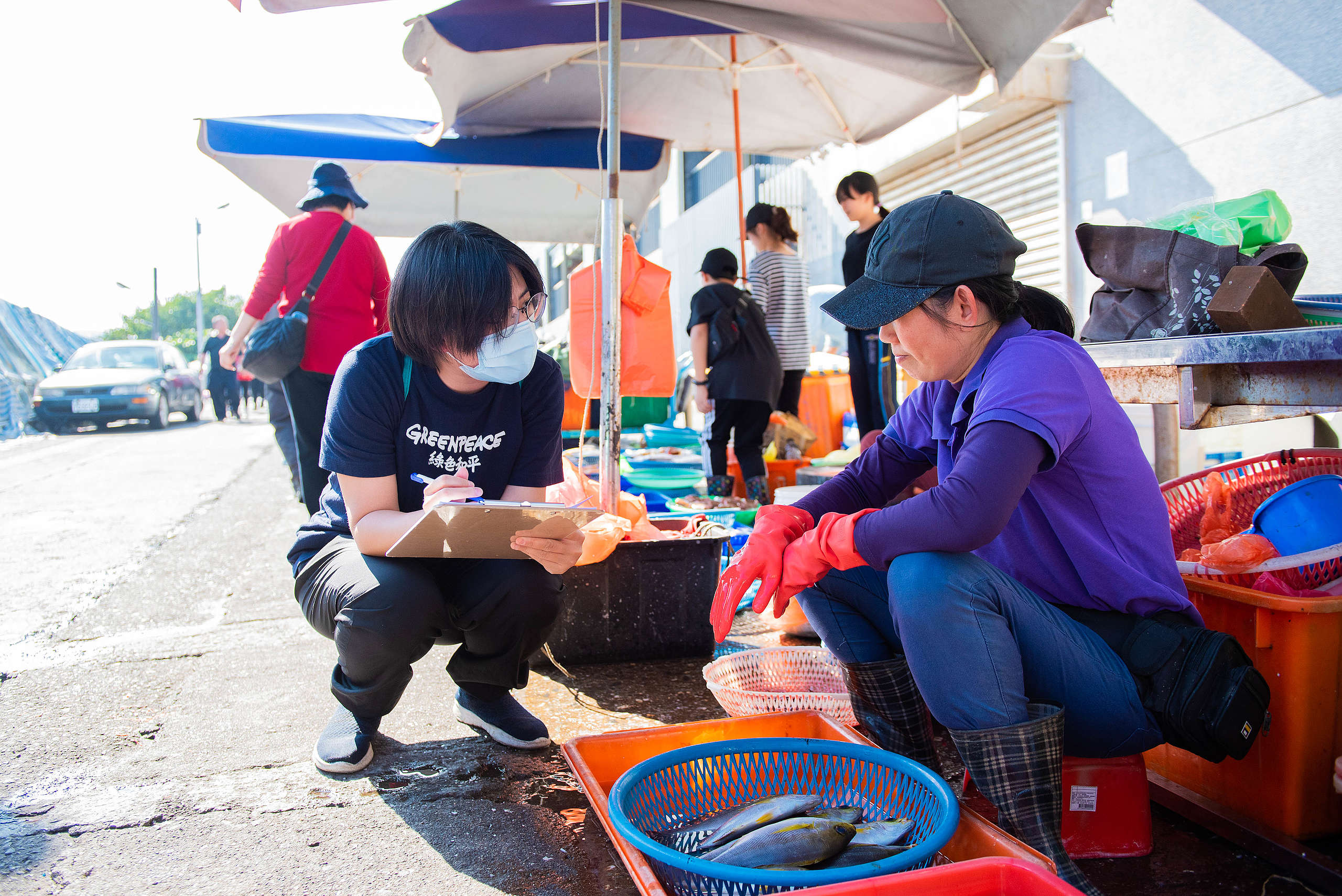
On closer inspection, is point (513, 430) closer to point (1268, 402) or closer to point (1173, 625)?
point (1173, 625)

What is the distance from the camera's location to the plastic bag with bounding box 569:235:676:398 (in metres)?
3.88

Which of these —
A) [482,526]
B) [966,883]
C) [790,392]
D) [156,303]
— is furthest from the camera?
[156,303]

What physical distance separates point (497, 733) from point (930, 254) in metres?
1.70

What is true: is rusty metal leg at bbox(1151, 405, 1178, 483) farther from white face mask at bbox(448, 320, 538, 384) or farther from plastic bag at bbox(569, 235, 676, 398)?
white face mask at bbox(448, 320, 538, 384)

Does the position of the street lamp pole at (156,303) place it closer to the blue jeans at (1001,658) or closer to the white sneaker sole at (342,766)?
the white sneaker sole at (342,766)

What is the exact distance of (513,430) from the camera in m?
2.35

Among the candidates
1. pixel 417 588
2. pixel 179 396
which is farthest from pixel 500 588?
pixel 179 396

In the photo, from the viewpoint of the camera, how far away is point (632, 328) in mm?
3963

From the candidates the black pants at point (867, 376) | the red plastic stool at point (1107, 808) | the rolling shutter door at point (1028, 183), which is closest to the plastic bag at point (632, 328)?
the black pants at point (867, 376)

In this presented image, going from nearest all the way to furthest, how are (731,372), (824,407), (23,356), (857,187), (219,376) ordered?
(857,187) < (731,372) < (824,407) < (23,356) < (219,376)

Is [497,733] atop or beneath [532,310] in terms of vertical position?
beneath

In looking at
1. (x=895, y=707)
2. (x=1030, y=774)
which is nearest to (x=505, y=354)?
(x=895, y=707)

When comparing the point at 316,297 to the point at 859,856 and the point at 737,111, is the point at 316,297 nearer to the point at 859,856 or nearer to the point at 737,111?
the point at 737,111

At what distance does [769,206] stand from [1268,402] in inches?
155
